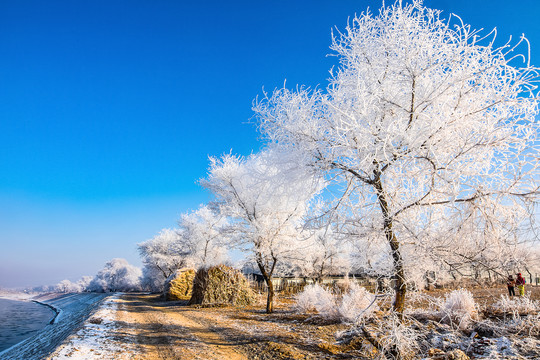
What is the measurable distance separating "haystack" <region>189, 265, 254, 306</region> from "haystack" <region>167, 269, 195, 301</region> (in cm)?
572

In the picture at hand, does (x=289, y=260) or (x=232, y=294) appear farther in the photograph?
(x=232, y=294)

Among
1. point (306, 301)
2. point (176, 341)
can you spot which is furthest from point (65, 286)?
point (176, 341)

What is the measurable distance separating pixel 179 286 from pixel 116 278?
59473 millimetres

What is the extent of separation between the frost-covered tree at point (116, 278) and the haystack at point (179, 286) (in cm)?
5046

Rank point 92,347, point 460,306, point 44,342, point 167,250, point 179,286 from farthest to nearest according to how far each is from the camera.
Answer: point 167,250 → point 179,286 → point 44,342 → point 460,306 → point 92,347

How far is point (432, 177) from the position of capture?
14.9 ft

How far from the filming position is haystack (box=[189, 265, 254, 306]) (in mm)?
17453

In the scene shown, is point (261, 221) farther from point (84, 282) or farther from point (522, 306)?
point (84, 282)

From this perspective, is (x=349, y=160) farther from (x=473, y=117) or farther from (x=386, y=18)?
(x=386, y=18)

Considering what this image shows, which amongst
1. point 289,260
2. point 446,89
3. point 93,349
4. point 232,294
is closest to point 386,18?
point 446,89

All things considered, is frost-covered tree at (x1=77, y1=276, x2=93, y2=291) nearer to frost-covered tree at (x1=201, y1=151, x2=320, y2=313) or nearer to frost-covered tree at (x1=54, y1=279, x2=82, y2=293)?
frost-covered tree at (x1=54, y1=279, x2=82, y2=293)

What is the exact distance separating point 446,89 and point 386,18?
1935mm

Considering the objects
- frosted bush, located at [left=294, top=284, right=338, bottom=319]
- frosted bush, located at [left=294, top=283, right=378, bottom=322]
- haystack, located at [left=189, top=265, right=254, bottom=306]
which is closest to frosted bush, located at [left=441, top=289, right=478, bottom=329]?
frosted bush, located at [left=294, top=283, right=378, bottom=322]

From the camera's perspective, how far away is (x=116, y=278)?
7188 cm
